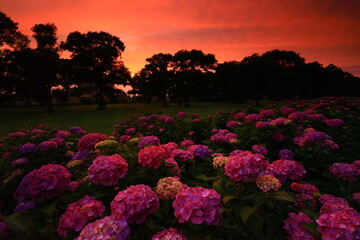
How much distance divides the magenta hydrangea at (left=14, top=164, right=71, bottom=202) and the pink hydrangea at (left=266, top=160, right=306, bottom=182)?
206 centimetres

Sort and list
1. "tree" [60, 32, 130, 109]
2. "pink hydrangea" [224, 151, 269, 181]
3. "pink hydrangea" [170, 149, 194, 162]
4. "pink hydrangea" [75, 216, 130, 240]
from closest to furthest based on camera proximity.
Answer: "pink hydrangea" [75, 216, 130, 240] < "pink hydrangea" [224, 151, 269, 181] < "pink hydrangea" [170, 149, 194, 162] < "tree" [60, 32, 130, 109]

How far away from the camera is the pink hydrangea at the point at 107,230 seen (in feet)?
4.20

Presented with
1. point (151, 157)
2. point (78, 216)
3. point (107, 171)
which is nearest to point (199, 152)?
point (151, 157)

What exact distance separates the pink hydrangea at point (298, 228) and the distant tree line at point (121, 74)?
25.0m

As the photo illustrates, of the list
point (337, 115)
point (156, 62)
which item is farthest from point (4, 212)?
point (156, 62)

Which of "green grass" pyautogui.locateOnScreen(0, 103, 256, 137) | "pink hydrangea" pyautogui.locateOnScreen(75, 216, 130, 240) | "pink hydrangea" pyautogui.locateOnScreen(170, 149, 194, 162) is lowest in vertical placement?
"green grass" pyautogui.locateOnScreen(0, 103, 256, 137)

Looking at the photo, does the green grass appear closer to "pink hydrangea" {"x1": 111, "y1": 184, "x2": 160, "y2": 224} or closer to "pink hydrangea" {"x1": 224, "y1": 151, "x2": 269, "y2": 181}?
"pink hydrangea" {"x1": 111, "y1": 184, "x2": 160, "y2": 224}

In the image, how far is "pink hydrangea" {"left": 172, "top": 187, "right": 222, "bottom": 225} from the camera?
4.43 ft

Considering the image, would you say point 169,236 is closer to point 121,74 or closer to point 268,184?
point 268,184

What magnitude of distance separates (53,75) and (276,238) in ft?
123

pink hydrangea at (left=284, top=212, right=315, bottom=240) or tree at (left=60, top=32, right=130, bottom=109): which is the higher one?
tree at (left=60, top=32, right=130, bottom=109)

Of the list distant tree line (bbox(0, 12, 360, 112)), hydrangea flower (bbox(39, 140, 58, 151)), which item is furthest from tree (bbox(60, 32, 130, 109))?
hydrangea flower (bbox(39, 140, 58, 151))

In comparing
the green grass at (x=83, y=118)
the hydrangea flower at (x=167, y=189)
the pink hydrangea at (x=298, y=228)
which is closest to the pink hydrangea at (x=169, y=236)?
the hydrangea flower at (x=167, y=189)

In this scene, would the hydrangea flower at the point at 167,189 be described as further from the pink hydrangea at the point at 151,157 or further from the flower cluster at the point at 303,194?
the flower cluster at the point at 303,194
